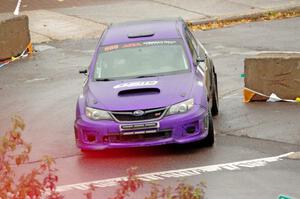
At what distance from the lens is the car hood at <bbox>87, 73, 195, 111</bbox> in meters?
10.7

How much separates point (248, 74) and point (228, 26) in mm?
9078

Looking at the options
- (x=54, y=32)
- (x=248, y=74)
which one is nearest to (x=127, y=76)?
(x=248, y=74)

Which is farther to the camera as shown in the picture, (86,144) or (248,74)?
(248,74)

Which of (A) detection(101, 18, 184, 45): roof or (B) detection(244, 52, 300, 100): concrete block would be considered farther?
(B) detection(244, 52, 300, 100): concrete block

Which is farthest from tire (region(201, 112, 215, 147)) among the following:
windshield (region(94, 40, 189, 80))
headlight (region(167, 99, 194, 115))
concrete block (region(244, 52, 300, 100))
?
concrete block (region(244, 52, 300, 100))

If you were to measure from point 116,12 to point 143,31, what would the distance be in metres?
12.7

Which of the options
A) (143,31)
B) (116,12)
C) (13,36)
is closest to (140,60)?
(143,31)

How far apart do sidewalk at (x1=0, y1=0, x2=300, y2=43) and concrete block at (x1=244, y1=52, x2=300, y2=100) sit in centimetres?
905

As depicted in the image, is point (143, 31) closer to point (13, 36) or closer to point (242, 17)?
point (13, 36)

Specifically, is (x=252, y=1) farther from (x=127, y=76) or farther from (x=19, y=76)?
(x=127, y=76)

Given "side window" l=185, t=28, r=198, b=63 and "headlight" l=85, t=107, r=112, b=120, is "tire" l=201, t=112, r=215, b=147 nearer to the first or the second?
"side window" l=185, t=28, r=198, b=63

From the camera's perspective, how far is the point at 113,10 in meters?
25.3

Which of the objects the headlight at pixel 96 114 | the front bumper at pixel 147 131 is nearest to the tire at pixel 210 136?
the front bumper at pixel 147 131

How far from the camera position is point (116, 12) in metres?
25.0
